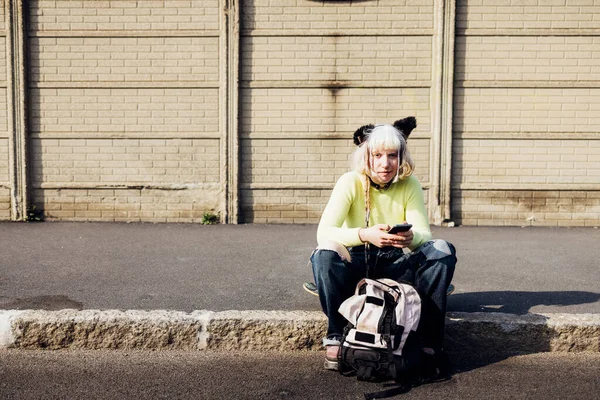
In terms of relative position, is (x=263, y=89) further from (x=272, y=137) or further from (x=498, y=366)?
(x=498, y=366)

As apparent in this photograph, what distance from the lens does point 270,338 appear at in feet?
12.2

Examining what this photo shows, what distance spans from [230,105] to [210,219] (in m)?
1.52

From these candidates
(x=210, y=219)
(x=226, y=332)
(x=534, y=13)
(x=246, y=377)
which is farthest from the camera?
(x=210, y=219)

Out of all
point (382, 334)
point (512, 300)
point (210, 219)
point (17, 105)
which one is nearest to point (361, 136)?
point (382, 334)

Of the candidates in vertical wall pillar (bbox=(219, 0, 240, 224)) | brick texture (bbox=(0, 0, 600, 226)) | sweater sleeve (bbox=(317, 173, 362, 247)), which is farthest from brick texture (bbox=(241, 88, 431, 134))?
sweater sleeve (bbox=(317, 173, 362, 247))

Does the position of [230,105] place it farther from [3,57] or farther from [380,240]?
[380,240]

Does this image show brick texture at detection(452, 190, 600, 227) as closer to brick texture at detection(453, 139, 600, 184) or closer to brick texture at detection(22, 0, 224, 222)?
brick texture at detection(453, 139, 600, 184)

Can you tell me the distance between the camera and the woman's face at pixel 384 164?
3537 mm

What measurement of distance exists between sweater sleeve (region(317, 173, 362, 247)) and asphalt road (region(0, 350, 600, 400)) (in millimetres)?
712

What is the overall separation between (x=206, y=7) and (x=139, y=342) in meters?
5.49

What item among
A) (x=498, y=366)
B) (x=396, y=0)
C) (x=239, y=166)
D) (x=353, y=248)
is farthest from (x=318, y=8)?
(x=498, y=366)

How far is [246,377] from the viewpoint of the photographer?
3.33 m

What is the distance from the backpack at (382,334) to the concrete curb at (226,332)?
0.46 m

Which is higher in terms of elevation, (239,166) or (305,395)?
(239,166)
